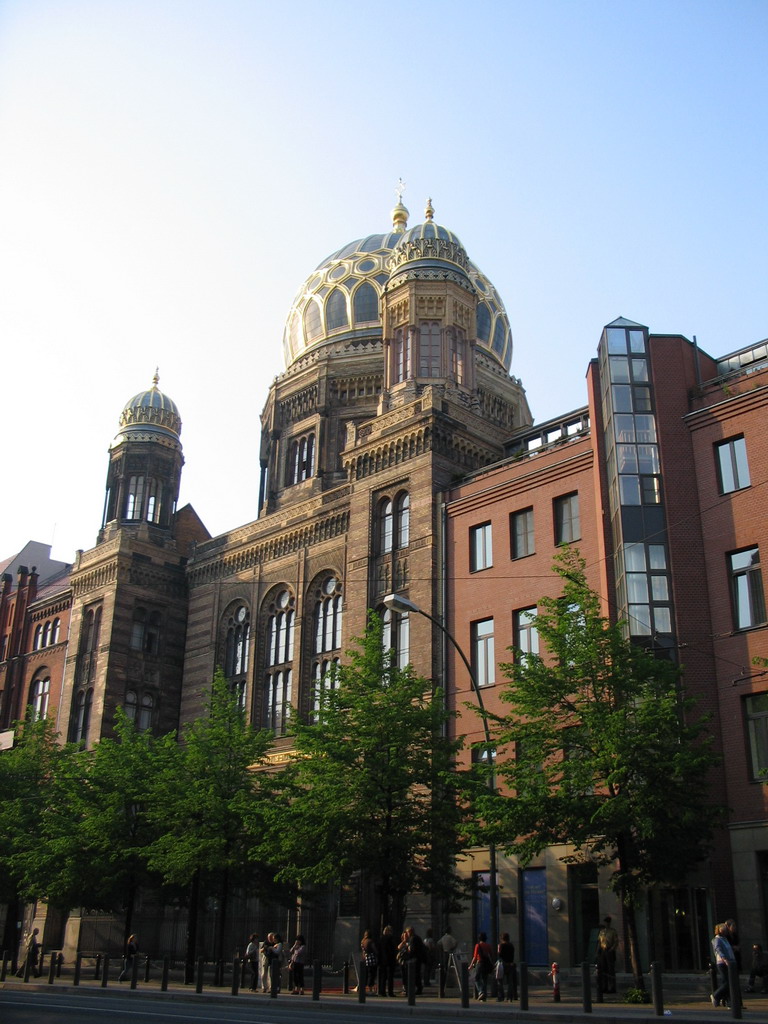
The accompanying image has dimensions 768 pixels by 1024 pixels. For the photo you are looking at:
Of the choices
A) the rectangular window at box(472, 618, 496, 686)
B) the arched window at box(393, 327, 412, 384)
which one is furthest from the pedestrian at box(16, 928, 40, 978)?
the arched window at box(393, 327, 412, 384)

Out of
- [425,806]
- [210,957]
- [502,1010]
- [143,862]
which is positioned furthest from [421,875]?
[210,957]

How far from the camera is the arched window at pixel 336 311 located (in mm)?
62344

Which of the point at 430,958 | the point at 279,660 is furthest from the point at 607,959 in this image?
the point at 279,660

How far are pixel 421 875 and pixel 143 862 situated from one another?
1274cm

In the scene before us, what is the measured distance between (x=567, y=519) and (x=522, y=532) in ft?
6.64

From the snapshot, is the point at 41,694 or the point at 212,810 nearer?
the point at 212,810

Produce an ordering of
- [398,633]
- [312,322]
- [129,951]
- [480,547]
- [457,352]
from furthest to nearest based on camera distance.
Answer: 1. [312,322]
2. [457,352]
3. [398,633]
4. [480,547]
5. [129,951]

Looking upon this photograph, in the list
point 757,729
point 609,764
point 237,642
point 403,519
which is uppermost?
point 403,519

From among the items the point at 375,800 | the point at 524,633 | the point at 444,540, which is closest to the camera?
the point at 375,800

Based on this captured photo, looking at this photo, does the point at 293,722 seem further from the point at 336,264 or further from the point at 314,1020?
the point at 336,264

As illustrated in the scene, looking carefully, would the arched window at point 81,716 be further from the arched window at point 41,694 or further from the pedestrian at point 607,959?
the pedestrian at point 607,959

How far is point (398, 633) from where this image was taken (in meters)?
40.7

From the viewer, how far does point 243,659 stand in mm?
50281

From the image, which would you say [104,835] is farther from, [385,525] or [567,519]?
[567,519]
